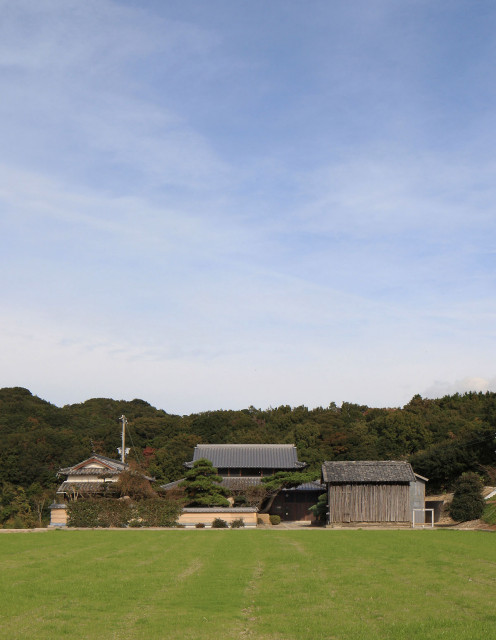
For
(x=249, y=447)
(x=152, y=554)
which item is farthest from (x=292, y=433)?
(x=152, y=554)

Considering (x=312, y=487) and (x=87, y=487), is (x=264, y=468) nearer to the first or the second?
(x=312, y=487)

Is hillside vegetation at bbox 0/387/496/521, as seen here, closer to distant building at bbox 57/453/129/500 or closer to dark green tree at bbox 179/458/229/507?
distant building at bbox 57/453/129/500

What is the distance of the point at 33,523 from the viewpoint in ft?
141

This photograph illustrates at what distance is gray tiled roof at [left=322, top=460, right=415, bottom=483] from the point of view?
4519 cm

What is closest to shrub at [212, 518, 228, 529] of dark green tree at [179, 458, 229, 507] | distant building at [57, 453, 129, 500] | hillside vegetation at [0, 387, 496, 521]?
dark green tree at [179, 458, 229, 507]

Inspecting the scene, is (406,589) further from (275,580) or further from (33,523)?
(33,523)

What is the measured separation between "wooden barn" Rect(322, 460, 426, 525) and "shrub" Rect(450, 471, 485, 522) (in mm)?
4006

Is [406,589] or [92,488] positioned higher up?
[406,589]

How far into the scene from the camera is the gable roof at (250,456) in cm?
5947

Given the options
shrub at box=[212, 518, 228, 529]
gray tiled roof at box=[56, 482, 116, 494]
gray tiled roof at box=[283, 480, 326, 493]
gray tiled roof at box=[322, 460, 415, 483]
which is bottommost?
shrub at box=[212, 518, 228, 529]

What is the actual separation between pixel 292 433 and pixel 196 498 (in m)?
33.0

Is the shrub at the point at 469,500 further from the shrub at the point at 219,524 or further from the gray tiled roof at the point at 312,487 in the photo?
the gray tiled roof at the point at 312,487

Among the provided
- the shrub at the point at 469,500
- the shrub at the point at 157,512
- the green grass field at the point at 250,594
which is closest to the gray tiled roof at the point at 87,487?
the shrub at the point at 157,512

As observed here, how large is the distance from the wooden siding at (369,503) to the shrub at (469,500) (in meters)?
4.17
